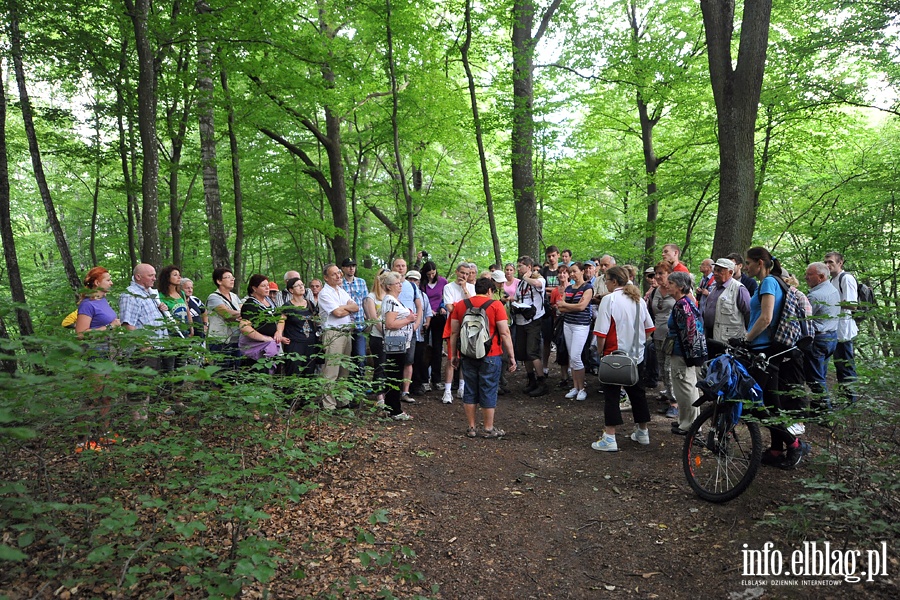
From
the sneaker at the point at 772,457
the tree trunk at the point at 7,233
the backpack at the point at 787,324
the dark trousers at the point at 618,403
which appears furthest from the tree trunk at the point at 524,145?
the tree trunk at the point at 7,233

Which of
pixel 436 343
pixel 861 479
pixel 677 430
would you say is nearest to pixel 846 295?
pixel 677 430

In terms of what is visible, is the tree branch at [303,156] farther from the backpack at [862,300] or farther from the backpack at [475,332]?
the backpack at [862,300]

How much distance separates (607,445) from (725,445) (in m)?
1.47

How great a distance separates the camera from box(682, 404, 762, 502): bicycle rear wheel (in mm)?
3801

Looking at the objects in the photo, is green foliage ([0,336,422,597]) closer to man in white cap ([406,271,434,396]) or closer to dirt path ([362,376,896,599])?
dirt path ([362,376,896,599])

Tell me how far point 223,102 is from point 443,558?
8.74 m

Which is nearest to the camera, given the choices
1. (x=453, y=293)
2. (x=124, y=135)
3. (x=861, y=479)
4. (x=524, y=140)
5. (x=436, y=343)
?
(x=861, y=479)

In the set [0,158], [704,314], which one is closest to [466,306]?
[704,314]

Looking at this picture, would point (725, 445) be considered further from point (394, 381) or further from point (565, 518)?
point (394, 381)

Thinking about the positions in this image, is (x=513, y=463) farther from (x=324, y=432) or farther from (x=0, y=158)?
(x=0, y=158)

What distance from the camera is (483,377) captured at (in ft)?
18.8

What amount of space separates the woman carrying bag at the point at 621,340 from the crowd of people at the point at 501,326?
0.01 meters

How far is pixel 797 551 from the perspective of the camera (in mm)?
3127

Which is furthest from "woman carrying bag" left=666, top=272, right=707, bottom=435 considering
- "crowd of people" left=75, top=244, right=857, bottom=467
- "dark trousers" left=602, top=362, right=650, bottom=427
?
"dark trousers" left=602, top=362, right=650, bottom=427
